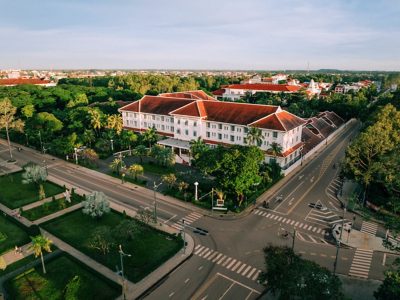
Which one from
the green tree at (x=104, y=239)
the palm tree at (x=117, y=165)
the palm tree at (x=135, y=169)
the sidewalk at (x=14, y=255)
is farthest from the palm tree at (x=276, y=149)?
the sidewalk at (x=14, y=255)

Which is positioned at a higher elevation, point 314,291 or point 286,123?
point 286,123

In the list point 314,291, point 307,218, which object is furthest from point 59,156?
point 314,291

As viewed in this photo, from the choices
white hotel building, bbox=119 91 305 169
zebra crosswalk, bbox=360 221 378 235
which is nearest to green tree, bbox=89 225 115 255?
zebra crosswalk, bbox=360 221 378 235

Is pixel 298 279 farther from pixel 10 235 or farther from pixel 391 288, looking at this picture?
pixel 10 235

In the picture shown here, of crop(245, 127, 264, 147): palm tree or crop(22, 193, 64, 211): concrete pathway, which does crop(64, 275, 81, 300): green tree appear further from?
crop(245, 127, 264, 147): palm tree

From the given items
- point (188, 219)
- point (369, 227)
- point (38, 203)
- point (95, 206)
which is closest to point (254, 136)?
point (188, 219)

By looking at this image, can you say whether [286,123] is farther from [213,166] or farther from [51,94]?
[51,94]
